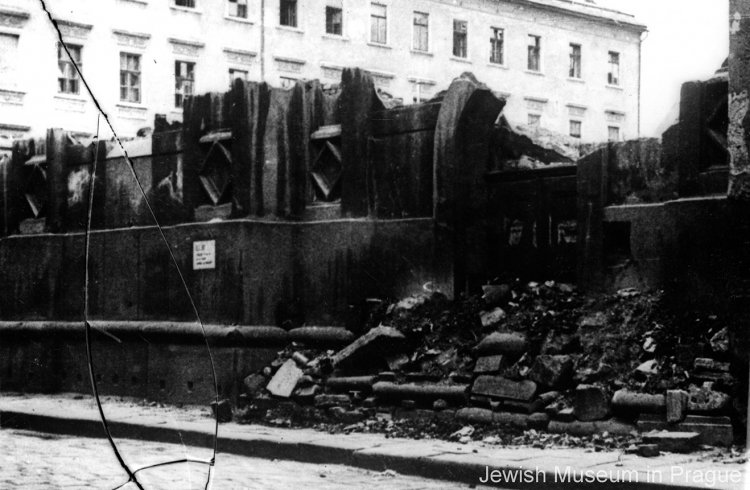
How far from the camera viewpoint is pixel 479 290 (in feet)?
41.1

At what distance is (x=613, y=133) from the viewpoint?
39.1 feet

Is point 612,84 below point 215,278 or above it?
above

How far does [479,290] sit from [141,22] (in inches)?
551

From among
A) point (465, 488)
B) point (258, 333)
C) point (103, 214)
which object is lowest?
point (465, 488)

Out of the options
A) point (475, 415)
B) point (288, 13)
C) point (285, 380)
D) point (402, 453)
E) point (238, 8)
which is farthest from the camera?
point (238, 8)

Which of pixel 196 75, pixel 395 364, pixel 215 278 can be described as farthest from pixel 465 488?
pixel 196 75

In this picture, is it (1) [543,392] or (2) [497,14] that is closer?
(1) [543,392]

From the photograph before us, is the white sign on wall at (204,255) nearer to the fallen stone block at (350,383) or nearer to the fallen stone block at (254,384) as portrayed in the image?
the fallen stone block at (254,384)

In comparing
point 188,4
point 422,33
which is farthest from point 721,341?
point 188,4

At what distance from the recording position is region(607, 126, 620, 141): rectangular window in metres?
11.6

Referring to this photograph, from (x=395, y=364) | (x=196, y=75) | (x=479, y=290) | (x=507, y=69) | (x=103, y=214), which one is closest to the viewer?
(x=395, y=364)

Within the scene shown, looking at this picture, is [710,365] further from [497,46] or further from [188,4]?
[188,4]

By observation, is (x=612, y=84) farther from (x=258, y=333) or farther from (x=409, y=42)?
(x=409, y=42)

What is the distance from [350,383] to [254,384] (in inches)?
57.7
